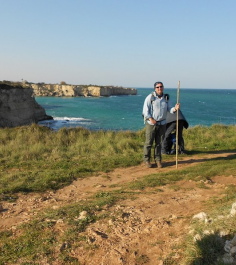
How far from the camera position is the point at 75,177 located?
6.99 metres

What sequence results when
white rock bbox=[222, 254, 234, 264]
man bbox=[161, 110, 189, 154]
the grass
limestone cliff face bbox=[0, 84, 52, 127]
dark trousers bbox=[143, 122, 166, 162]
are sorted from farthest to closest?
limestone cliff face bbox=[0, 84, 52, 127]
man bbox=[161, 110, 189, 154]
dark trousers bbox=[143, 122, 166, 162]
the grass
white rock bbox=[222, 254, 234, 264]

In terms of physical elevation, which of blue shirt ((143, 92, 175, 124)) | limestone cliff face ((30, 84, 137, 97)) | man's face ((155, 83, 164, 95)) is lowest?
blue shirt ((143, 92, 175, 124))

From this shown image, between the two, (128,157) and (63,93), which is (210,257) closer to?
(128,157)

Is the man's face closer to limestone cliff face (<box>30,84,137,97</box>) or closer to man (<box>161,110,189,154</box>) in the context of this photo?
man (<box>161,110,189,154</box>)

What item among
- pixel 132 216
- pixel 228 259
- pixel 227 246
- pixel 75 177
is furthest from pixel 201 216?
pixel 75 177

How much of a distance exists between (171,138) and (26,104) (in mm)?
38270

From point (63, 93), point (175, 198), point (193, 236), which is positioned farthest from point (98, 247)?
point (63, 93)

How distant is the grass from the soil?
0.14 meters

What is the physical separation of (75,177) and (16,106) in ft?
123

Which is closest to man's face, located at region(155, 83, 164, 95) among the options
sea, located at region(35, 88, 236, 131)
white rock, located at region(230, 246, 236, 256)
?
white rock, located at region(230, 246, 236, 256)

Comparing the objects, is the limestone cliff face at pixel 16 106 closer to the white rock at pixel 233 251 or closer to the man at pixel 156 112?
the man at pixel 156 112

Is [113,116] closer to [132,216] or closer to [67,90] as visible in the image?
[132,216]

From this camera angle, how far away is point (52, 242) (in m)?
3.63

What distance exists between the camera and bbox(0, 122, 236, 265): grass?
131 inches
